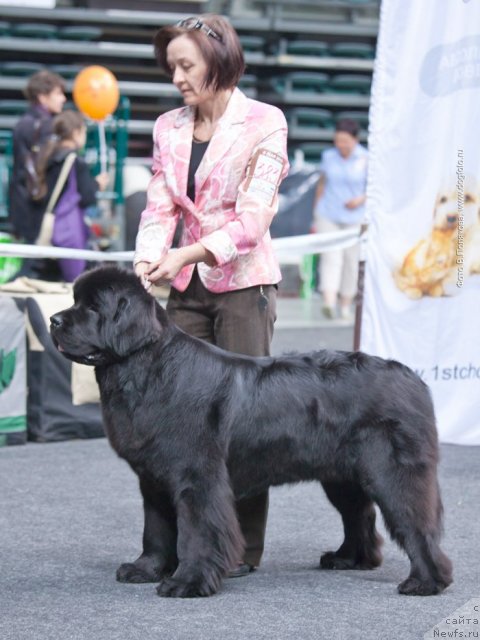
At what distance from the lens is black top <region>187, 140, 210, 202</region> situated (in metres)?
4.16

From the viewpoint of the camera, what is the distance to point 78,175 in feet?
29.0

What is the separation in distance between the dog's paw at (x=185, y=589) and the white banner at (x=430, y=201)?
284 cm

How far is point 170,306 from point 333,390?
0.79m

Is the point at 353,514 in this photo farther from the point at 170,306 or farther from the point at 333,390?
the point at 170,306

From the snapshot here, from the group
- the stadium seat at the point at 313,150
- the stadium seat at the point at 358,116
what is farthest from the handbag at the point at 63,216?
the stadium seat at the point at 358,116

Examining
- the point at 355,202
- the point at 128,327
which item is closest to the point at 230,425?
the point at 128,327

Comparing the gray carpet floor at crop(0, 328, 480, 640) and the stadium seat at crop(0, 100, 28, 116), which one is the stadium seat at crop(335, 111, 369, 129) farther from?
the gray carpet floor at crop(0, 328, 480, 640)

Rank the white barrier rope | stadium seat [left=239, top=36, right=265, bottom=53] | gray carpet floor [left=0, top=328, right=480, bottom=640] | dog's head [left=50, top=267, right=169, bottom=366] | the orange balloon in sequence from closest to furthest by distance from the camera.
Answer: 1. gray carpet floor [left=0, top=328, right=480, bottom=640]
2. dog's head [left=50, top=267, right=169, bottom=366]
3. the white barrier rope
4. the orange balloon
5. stadium seat [left=239, top=36, right=265, bottom=53]

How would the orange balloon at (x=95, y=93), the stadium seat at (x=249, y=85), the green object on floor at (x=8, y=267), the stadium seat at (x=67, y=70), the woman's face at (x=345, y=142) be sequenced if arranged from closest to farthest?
the green object on floor at (x=8, y=267), the woman's face at (x=345, y=142), the orange balloon at (x=95, y=93), the stadium seat at (x=67, y=70), the stadium seat at (x=249, y=85)

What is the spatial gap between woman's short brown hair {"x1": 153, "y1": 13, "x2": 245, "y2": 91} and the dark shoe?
173 centimetres

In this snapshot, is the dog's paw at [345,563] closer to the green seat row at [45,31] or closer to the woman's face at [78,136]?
the woman's face at [78,136]

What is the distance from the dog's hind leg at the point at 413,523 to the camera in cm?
386

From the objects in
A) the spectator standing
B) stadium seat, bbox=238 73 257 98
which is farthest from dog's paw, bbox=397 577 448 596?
stadium seat, bbox=238 73 257 98

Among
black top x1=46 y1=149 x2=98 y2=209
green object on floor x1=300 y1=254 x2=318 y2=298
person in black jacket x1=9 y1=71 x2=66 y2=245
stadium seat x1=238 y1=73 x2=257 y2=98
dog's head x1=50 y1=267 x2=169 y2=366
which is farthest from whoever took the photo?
stadium seat x1=238 y1=73 x2=257 y2=98
